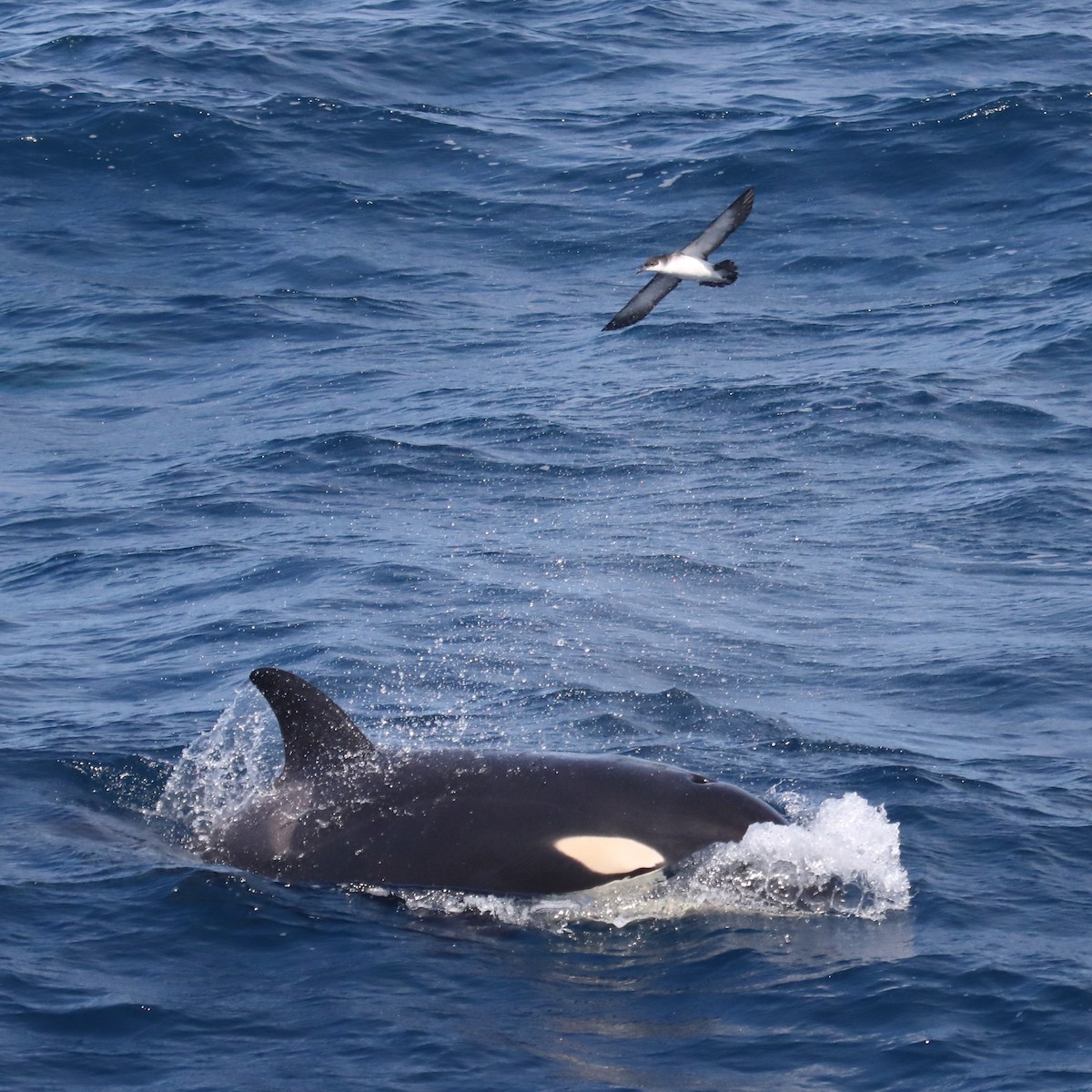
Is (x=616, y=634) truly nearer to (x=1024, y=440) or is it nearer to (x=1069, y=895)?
(x=1069, y=895)

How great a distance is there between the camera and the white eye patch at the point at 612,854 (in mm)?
9445

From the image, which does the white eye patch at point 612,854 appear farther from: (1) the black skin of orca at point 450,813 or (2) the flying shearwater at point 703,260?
(2) the flying shearwater at point 703,260

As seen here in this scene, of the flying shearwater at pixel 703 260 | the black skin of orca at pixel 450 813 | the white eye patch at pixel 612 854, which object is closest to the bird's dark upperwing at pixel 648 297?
the flying shearwater at pixel 703 260

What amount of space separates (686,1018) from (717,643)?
21.3 ft

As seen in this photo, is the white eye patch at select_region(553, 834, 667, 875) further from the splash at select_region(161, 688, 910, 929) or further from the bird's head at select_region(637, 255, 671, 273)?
the bird's head at select_region(637, 255, 671, 273)

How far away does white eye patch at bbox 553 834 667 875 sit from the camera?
372 inches

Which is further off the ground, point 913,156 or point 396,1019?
point 913,156

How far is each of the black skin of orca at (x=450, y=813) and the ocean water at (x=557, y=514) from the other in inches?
7.8

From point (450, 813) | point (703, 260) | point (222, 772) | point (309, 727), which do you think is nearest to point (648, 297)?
point (703, 260)

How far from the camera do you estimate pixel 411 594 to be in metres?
16.0

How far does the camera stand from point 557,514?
1839cm

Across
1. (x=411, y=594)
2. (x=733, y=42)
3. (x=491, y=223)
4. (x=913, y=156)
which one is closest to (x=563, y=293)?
(x=491, y=223)

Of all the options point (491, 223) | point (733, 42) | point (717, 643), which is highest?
point (733, 42)

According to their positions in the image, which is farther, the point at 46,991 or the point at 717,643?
the point at 717,643
